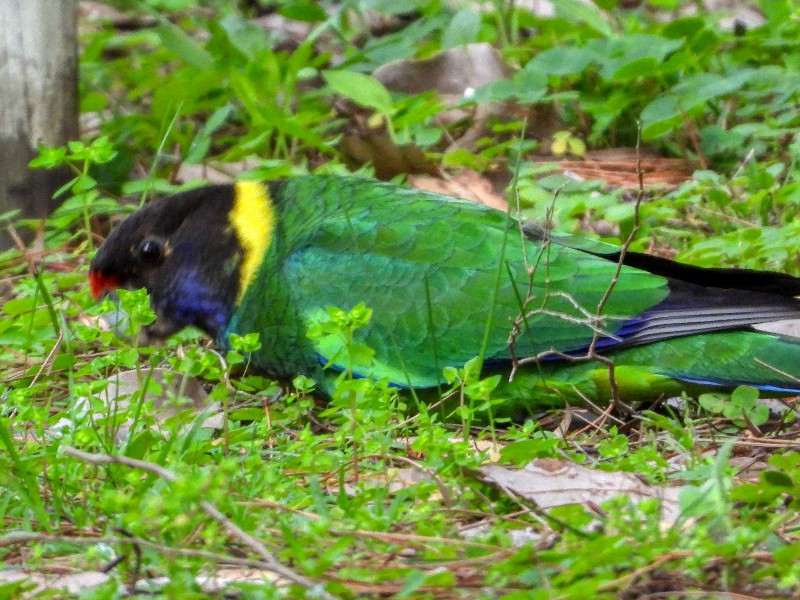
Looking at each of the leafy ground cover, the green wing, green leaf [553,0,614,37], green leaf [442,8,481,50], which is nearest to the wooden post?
the leafy ground cover

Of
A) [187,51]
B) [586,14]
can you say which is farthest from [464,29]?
[187,51]

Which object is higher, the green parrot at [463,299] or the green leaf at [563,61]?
the green leaf at [563,61]

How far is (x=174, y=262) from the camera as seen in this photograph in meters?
3.92

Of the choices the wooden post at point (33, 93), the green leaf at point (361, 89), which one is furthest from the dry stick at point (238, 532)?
the green leaf at point (361, 89)

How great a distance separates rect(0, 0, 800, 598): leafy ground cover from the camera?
2.18 m

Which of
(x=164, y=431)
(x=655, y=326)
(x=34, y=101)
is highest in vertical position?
(x=34, y=101)

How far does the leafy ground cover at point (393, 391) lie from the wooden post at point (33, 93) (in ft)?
0.48

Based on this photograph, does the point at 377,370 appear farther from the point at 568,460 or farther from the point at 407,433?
the point at 568,460

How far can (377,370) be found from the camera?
3.52m

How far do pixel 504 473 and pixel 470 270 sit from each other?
95 cm

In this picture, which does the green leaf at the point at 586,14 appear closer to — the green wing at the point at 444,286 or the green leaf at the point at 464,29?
the green leaf at the point at 464,29

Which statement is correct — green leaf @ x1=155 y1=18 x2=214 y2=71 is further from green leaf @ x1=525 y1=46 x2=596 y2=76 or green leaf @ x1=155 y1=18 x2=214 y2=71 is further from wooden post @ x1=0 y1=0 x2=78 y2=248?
green leaf @ x1=525 y1=46 x2=596 y2=76

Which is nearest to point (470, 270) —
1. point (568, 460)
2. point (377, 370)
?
point (377, 370)

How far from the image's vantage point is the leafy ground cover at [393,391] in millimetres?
2180
